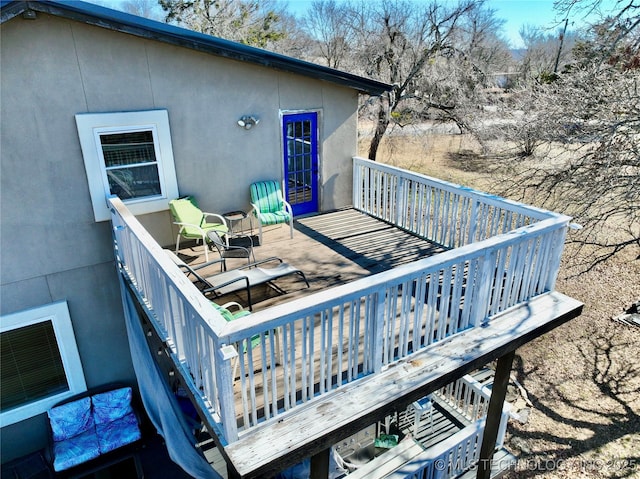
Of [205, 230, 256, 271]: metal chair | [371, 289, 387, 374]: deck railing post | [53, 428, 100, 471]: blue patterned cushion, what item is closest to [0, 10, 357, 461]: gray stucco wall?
[53, 428, 100, 471]: blue patterned cushion

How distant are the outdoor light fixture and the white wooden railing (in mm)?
2192

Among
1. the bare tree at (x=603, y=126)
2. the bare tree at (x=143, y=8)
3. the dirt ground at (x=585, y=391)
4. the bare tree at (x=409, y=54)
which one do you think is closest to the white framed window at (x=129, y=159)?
the dirt ground at (x=585, y=391)

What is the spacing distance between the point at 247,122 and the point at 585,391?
8148 millimetres

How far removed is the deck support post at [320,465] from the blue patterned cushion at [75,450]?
3.37 m

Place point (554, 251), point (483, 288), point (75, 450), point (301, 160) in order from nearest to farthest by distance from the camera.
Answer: point (483, 288), point (554, 251), point (75, 450), point (301, 160)

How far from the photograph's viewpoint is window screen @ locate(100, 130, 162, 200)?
548 centimetres

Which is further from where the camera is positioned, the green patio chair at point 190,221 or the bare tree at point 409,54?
the bare tree at point 409,54

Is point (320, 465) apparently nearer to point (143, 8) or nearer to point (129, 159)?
point (129, 159)

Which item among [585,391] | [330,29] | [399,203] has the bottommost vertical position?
[585,391]

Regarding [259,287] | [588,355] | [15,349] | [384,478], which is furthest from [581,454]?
[15,349]

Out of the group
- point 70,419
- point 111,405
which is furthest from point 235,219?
point 70,419

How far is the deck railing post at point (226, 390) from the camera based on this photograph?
2820 millimetres

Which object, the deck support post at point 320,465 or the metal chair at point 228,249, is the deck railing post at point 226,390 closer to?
the deck support post at point 320,465

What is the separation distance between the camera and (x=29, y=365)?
558 centimetres
